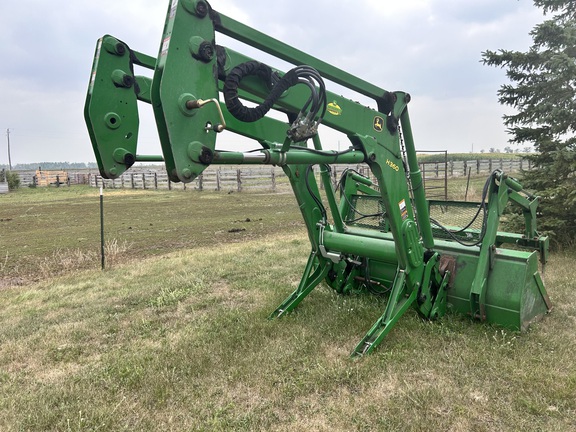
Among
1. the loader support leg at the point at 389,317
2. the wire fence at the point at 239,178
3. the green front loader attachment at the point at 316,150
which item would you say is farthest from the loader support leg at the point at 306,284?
the wire fence at the point at 239,178

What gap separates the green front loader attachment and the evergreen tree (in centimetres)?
296

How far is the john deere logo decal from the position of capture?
3227 mm

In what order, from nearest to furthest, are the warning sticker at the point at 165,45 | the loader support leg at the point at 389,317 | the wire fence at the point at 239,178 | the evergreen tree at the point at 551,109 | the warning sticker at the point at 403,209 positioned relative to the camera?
the warning sticker at the point at 165,45, the loader support leg at the point at 389,317, the warning sticker at the point at 403,209, the evergreen tree at the point at 551,109, the wire fence at the point at 239,178

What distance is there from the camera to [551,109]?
7266 mm

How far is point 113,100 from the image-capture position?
10.5 ft

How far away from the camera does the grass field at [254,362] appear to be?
9.32 ft

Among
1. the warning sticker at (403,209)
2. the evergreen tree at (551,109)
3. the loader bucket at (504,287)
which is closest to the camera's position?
the warning sticker at (403,209)

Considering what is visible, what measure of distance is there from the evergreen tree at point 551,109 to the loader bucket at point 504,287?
3.44m

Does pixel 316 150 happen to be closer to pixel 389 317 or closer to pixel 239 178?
pixel 389 317

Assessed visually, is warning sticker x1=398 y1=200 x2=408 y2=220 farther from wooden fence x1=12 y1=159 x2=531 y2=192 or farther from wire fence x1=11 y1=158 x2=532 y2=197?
wooden fence x1=12 y1=159 x2=531 y2=192

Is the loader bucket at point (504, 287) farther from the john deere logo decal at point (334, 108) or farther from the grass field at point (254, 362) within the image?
the john deere logo decal at point (334, 108)

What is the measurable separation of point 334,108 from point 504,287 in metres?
2.38

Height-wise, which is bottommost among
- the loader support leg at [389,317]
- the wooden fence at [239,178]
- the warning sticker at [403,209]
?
the loader support leg at [389,317]

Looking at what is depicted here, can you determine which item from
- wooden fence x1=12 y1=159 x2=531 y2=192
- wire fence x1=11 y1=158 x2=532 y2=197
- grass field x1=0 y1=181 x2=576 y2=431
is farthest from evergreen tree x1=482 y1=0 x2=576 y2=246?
wooden fence x1=12 y1=159 x2=531 y2=192
